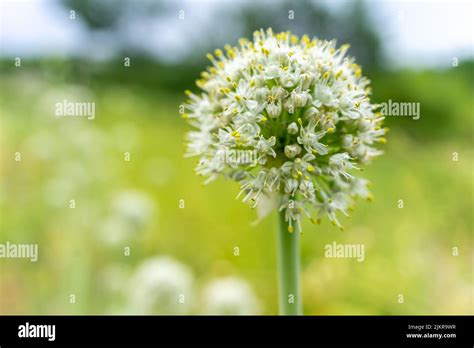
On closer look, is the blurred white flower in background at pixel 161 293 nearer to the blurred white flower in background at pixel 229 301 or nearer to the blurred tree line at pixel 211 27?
the blurred white flower in background at pixel 229 301

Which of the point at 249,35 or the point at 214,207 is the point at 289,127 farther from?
the point at 249,35

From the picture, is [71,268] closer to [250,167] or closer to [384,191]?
[250,167]

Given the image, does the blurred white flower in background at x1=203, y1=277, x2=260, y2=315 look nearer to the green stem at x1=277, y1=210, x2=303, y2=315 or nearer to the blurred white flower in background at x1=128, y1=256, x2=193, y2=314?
the blurred white flower in background at x1=128, y1=256, x2=193, y2=314

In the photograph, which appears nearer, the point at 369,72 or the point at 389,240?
the point at 389,240

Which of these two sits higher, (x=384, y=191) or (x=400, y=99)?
(x=400, y=99)

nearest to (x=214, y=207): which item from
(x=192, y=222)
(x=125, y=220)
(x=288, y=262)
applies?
(x=192, y=222)

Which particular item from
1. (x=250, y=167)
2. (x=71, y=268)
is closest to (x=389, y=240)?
(x=71, y=268)
